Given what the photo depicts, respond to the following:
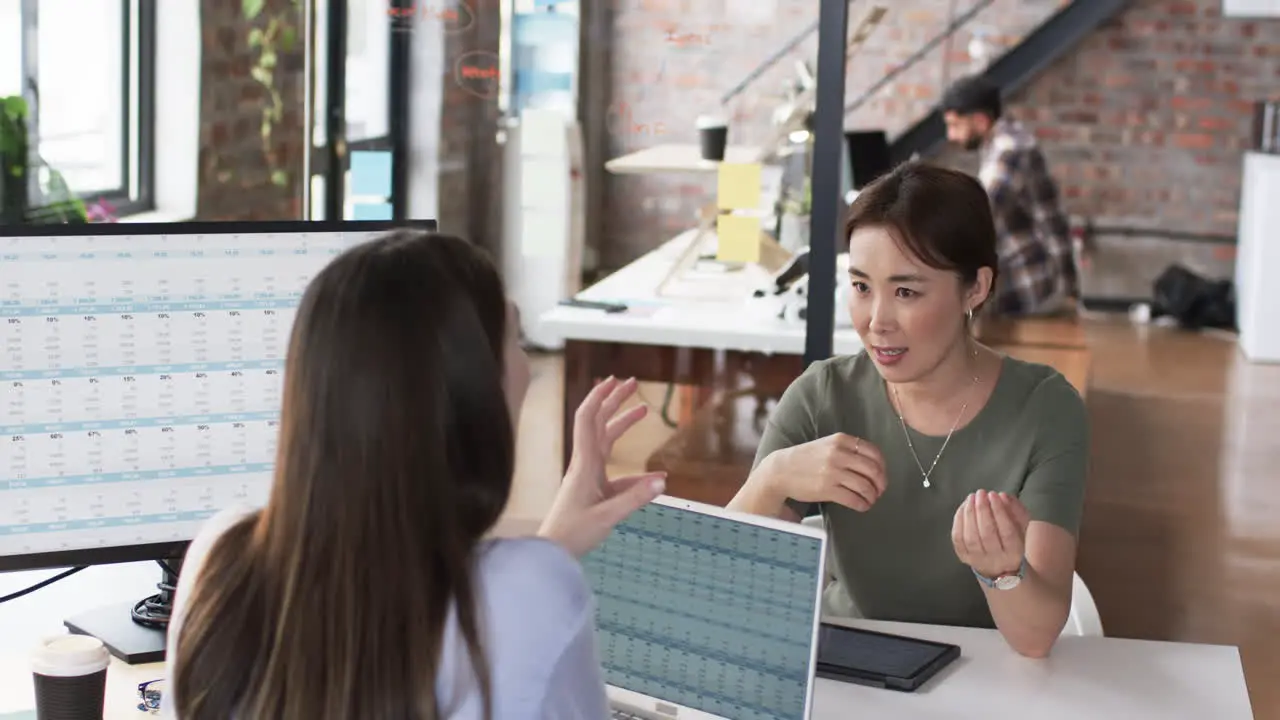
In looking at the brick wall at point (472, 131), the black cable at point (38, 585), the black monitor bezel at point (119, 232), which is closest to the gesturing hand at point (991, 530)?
the black monitor bezel at point (119, 232)

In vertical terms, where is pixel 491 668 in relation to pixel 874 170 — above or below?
below

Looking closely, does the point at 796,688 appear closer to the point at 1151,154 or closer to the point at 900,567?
the point at 900,567

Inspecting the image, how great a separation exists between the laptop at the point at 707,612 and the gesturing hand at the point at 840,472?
31cm

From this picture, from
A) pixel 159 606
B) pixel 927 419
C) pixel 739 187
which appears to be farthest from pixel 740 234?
pixel 159 606

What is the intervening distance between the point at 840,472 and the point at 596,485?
560 mm

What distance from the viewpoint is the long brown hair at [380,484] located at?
3.32 ft

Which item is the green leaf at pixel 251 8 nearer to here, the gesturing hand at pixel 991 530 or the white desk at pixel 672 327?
Answer: the white desk at pixel 672 327

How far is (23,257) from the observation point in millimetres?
1562

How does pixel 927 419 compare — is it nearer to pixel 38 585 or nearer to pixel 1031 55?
pixel 38 585

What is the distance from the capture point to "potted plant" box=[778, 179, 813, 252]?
3676 millimetres

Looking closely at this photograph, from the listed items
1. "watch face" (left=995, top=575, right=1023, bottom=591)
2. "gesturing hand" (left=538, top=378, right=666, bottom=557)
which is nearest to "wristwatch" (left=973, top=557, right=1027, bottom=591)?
"watch face" (left=995, top=575, right=1023, bottom=591)

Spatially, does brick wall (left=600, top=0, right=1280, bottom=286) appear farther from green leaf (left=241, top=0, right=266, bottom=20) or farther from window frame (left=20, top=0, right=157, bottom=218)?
window frame (left=20, top=0, right=157, bottom=218)

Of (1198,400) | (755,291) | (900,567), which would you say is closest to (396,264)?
(900,567)

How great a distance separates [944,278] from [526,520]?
2.10 feet
